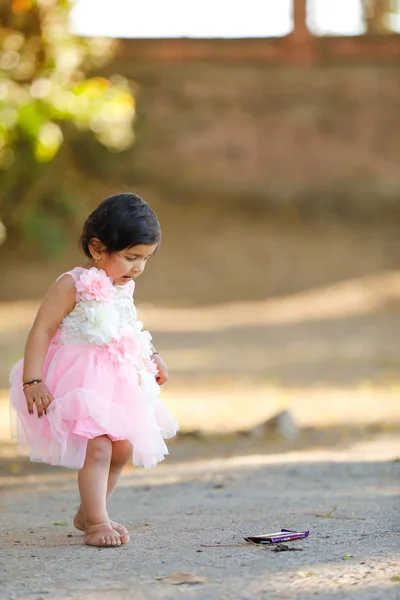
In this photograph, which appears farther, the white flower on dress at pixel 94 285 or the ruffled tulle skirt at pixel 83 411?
the white flower on dress at pixel 94 285

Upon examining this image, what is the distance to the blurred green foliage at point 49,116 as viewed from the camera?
36.8 feet

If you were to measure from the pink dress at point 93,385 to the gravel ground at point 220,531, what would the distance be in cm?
33

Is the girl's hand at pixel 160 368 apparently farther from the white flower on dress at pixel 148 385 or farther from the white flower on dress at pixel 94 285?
the white flower on dress at pixel 94 285

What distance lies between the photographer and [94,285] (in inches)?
142

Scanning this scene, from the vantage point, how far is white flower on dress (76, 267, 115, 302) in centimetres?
360

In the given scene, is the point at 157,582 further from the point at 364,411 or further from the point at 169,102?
the point at 169,102

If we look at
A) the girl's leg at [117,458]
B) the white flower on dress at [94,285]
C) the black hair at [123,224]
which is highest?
the black hair at [123,224]

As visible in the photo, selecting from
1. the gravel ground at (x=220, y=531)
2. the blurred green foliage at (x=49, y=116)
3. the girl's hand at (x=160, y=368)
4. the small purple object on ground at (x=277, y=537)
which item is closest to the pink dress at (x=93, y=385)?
the girl's hand at (x=160, y=368)

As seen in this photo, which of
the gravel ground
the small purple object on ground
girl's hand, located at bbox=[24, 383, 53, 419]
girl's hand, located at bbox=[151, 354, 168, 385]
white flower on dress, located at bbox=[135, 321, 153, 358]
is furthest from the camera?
girl's hand, located at bbox=[151, 354, 168, 385]

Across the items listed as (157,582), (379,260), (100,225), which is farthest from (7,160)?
(157,582)

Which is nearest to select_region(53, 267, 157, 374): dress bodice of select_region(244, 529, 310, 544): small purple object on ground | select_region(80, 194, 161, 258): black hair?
select_region(80, 194, 161, 258): black hair

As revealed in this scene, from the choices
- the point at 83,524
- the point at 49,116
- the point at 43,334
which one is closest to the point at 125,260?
the point at 43,334

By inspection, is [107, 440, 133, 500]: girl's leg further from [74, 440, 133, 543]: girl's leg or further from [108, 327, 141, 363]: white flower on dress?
[108, 327, 141, 363]: white flower on dress

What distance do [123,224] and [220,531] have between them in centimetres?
110
